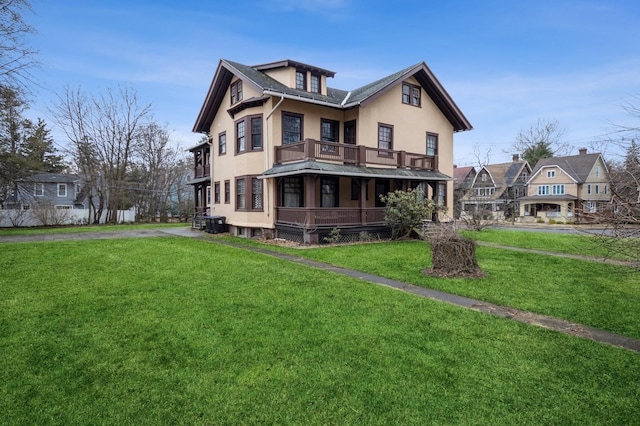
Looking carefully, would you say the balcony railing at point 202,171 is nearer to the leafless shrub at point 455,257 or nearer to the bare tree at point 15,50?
the bare tree at point 15,50

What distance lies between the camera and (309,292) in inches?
278

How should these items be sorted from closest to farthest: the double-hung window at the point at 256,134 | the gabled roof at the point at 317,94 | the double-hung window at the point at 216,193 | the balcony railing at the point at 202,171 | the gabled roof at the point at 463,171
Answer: the gabled roof at the point at 317,94
the double-hung window at the point at 256,134
the double-hung window at the point at 216,193
the balcony railing at the point at 202,171
the gabled roof at the point at 463,171

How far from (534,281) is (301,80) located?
15394 mm

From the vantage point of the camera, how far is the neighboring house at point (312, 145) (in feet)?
52.5

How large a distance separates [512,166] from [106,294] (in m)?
58.0

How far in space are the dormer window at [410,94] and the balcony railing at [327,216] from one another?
314 inches

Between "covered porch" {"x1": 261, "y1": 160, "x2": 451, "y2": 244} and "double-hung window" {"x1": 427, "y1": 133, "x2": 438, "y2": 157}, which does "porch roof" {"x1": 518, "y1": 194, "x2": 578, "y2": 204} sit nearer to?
"double-hung window" {"x1": 427, "y1": 133, "x2": 438, "y2": 157}

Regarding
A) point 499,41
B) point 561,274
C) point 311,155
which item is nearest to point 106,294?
point 311,155

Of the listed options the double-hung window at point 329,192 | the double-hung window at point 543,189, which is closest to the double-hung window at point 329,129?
the double-hung window at point 329,192

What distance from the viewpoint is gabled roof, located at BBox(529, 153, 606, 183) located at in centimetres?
4438

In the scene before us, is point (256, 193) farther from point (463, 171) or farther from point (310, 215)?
point (463, 171)

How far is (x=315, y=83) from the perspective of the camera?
1942 cm

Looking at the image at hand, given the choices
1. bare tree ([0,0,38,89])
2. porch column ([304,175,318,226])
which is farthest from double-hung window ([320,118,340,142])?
bare tree ([0,0,38,89])

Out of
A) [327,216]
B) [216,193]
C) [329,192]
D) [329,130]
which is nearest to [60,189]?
[216,193]
